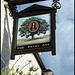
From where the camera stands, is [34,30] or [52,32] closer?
[52,32]

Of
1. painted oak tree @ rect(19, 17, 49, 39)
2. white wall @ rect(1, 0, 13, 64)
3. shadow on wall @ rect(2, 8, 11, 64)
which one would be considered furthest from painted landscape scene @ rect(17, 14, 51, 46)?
shadow on wall @ rect(2, 8, 11, 64)

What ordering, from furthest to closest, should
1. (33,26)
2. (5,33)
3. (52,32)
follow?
1. (5,33)
2. (33,26)
3. (52,32)

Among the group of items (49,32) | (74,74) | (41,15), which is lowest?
(74,74)

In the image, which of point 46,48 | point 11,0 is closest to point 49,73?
point 46,48

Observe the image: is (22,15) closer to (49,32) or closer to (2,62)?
(49,32)

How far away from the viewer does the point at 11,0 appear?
983 cm

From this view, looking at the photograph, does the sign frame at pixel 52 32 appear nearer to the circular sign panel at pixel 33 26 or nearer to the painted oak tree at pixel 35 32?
the painted oak tree at pixel 35 32

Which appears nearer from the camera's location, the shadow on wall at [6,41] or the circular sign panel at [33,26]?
the circular sign panel at [33,26]

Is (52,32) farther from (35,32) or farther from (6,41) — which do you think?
(6,41)

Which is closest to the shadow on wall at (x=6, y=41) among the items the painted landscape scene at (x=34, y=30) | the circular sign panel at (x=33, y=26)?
the painted landscape scene at (x=34, y=30)

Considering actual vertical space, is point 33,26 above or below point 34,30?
above

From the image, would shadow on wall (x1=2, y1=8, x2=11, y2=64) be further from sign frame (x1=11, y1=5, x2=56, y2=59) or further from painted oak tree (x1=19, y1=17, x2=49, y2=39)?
painted oak tree (x1=19, y1=17, x2=49, y2=39)

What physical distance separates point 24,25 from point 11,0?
66.8 inches

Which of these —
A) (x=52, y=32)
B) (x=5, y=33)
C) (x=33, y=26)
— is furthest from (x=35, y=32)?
(x=5, y=33)
